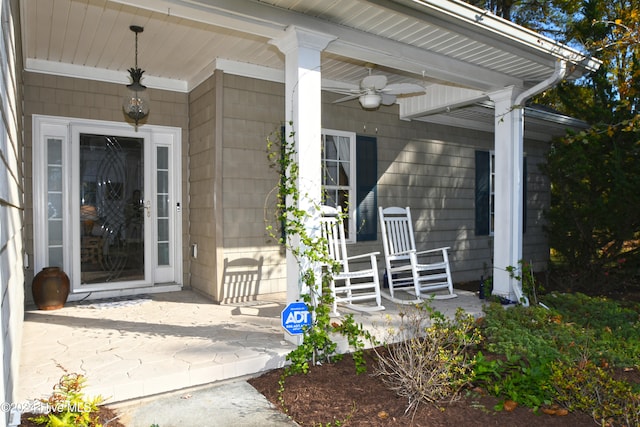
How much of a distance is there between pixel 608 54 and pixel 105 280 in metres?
5.30

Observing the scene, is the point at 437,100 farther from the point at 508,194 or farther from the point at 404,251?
the point at 404,251

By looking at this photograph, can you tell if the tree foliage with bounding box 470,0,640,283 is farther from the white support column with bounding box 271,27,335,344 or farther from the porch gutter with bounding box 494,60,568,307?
the white support column with bounding box 271,27,335,344

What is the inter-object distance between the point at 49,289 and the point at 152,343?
5.60ft

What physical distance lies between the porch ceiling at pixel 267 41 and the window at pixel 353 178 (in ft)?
2.82

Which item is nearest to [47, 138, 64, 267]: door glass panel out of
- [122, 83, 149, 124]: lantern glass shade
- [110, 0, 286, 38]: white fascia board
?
[122, 83, 149, 124]: lantern glass shade

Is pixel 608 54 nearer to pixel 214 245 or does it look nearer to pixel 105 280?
pixel 214 245

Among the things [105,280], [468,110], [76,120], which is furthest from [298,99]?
[468,110]

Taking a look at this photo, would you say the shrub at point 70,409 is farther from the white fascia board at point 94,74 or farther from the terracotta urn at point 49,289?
the white fascia board at point 94,74

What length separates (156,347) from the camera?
3.16 m

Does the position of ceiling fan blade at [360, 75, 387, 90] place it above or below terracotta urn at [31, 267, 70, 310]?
above

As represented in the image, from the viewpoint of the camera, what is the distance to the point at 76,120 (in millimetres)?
4742

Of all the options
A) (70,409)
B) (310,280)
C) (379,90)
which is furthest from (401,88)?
(70,409)

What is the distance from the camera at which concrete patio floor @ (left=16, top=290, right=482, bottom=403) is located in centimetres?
262

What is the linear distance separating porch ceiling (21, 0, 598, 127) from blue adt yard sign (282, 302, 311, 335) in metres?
1.95
